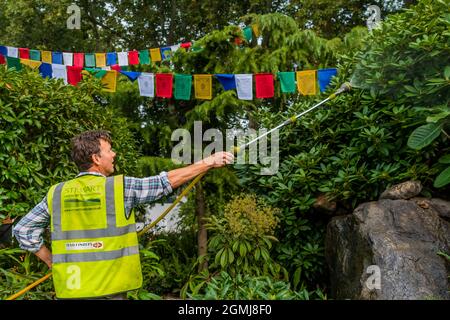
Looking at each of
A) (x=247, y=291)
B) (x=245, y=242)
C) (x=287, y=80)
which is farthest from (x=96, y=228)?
(x=287, y=80)

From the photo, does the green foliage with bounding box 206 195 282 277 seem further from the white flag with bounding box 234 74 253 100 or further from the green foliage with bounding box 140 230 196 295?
the white flag with bounding box 234 74 253 100

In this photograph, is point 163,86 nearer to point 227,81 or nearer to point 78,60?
point 227,81

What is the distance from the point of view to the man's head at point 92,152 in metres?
2.60

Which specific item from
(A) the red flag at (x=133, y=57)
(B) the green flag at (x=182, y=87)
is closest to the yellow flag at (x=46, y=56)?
(A) the red flag at (x=133, y=57)

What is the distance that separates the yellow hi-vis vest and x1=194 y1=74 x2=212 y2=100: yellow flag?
353 cm

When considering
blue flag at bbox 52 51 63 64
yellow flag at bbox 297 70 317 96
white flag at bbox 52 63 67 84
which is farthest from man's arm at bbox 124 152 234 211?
blue flag at bbox 52 51 63 64

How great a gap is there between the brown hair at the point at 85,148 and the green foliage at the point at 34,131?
4.87ft

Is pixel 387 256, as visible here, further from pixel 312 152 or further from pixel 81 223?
pixel 81 223

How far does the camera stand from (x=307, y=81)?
6.43m

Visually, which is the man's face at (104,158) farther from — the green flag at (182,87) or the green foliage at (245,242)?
the green flag at (182,87)

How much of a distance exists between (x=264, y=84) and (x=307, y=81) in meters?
0.61

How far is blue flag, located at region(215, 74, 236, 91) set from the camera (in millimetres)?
6000
